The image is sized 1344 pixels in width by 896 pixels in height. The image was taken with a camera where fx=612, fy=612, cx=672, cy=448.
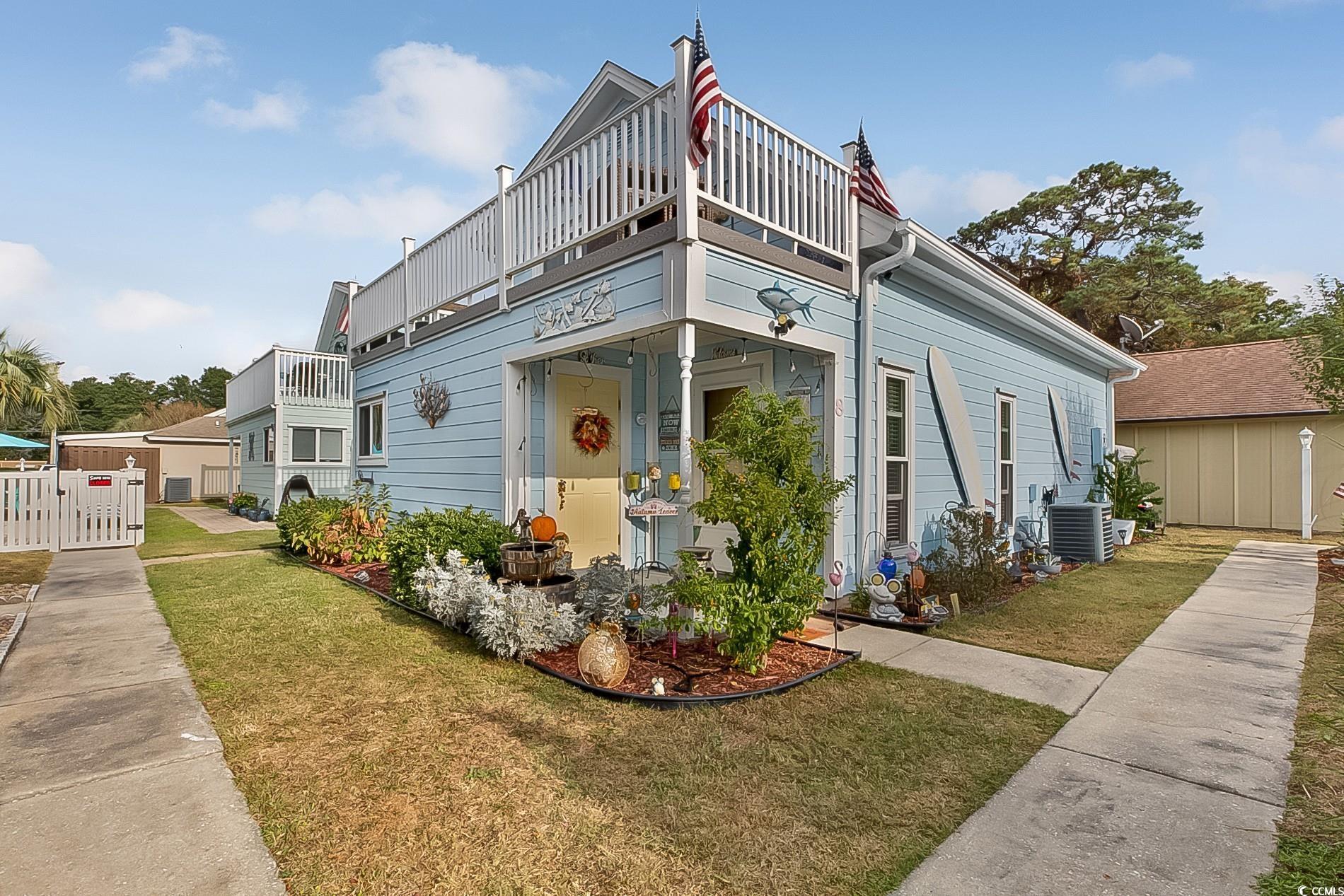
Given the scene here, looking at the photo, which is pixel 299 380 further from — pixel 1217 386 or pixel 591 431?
pixel 1217 386

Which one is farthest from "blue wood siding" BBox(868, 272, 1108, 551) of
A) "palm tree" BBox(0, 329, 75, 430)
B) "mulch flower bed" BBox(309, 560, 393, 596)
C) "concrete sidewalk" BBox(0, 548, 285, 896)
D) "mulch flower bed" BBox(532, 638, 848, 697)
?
"palm tree" BBox(0, 329, 75, 430)

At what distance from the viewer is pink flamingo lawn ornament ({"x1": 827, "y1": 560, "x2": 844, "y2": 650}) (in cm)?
457

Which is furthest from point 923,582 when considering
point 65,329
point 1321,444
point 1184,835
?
point 65,329

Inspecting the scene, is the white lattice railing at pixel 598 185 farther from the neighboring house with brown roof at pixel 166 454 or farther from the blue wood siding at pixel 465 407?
the neighboring house with brown roof at pixel 166 454

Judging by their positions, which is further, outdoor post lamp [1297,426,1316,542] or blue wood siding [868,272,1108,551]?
outdoor post lamp [1297,426,1316,542]

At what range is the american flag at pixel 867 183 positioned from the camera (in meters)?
6.00

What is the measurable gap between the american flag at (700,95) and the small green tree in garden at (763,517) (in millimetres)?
1812

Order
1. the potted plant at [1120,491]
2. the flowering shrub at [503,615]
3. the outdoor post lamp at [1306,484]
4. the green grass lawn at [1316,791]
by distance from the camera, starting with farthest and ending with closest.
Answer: the potted plant at [1120,491] < the outdoor post lamp at [1306,484] < the flowering shrub at [503,615] < the green grass lawn at [1316,791]

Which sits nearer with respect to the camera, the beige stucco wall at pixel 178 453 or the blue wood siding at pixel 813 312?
the blue wood siding at pixel 813 312

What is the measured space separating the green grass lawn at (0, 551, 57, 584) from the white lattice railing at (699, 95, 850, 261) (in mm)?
8894

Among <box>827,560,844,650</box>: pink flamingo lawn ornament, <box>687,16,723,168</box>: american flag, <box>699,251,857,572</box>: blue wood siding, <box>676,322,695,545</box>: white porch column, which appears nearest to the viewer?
<box>687,16,723,168</box>: american flag

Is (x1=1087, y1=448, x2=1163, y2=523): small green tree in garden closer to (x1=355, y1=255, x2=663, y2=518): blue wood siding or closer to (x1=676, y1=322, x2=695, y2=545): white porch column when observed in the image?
(x1=355, y1=255, x2=663, y2=518): blue wood siding

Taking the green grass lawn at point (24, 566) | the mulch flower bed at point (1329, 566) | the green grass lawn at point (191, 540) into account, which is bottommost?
the green grass lawn at point (191, 540)

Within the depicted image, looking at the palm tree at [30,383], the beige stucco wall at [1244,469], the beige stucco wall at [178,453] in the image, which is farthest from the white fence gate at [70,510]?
the beige stucco wall at [1244,469]
